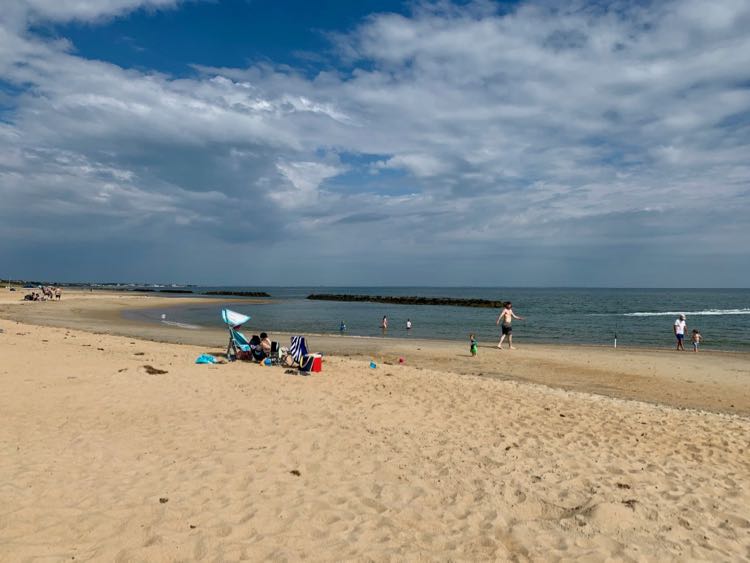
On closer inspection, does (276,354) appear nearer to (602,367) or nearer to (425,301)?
(602,367)

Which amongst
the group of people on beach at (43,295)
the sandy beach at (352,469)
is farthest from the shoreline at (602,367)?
the group of people on beach at (43,295)

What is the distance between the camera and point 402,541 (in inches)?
181

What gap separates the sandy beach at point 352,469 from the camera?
4.54 meters

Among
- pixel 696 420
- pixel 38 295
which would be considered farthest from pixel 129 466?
pixel 38 295

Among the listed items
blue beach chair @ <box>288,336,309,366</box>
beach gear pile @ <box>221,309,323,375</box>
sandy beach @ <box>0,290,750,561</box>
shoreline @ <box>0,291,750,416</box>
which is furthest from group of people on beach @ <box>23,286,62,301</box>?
blue beach chair @ <box>288,336,309,366</box>

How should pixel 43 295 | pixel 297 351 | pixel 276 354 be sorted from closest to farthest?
pixel 297 351
pixel 276 354
pixel 43 295

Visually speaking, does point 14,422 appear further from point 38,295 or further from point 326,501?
point 38,295

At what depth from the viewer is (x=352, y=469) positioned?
6.27 m

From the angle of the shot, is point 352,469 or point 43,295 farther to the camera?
point 43,295

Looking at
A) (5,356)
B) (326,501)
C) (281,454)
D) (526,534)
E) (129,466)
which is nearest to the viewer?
(526,534)

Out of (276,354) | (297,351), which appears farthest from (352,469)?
(276,354)

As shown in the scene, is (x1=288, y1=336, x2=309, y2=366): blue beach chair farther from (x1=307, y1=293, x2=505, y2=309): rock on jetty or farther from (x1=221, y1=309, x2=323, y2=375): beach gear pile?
(x1=307, y1=293, x2=505, y2=309): rock on jetty

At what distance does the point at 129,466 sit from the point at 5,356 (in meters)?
8.71

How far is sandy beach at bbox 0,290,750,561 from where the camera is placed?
179 inches
